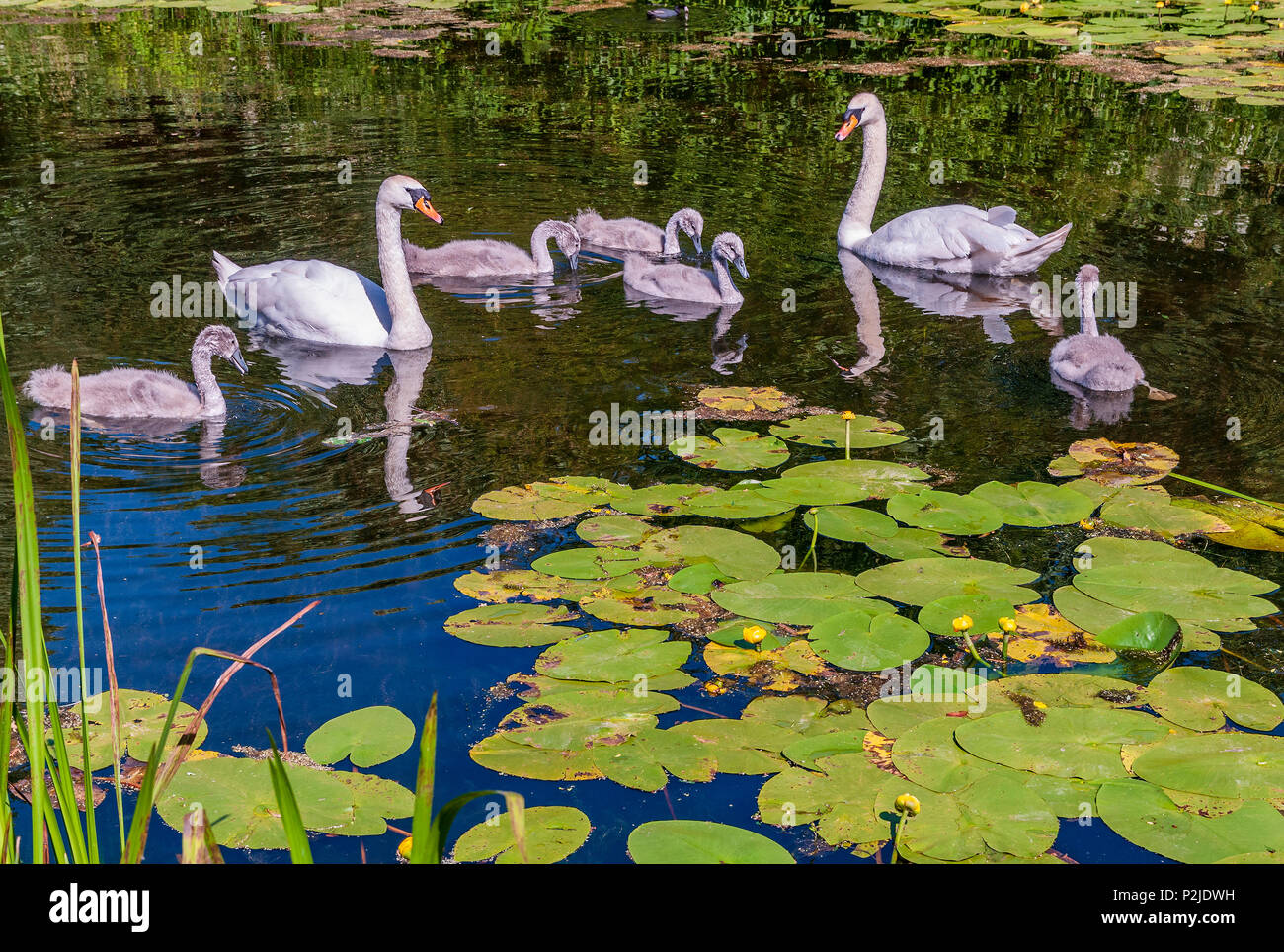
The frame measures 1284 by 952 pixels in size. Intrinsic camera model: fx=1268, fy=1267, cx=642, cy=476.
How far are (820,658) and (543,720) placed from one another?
91cm

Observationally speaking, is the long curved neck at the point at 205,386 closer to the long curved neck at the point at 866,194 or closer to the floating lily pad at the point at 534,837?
the floating lily pad at the point at 534,837

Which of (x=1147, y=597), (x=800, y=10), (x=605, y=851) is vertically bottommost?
(x=605, y=851)

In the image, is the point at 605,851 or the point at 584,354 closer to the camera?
the point at 605,851

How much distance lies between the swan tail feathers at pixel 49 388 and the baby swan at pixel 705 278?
3.46m

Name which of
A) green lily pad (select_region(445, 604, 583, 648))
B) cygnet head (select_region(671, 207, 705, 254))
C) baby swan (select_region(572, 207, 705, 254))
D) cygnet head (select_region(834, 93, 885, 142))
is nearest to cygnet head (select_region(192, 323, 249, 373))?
green lily pad (select_region(445, 604, 583, 648))

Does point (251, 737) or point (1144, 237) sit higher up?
point (1144, 237)

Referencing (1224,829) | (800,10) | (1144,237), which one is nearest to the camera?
(1224,829)

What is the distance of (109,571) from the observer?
4.59m

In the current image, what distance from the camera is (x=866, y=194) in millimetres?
8922

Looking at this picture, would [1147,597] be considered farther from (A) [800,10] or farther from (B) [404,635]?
(A) [800,10]

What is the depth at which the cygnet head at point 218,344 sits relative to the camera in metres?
5.85

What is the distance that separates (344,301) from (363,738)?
3.84 metres

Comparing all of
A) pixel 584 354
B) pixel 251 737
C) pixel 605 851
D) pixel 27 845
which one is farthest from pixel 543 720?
→ pixel 584 354

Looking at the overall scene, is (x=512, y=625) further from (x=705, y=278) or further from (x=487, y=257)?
(x=487, y=257)
